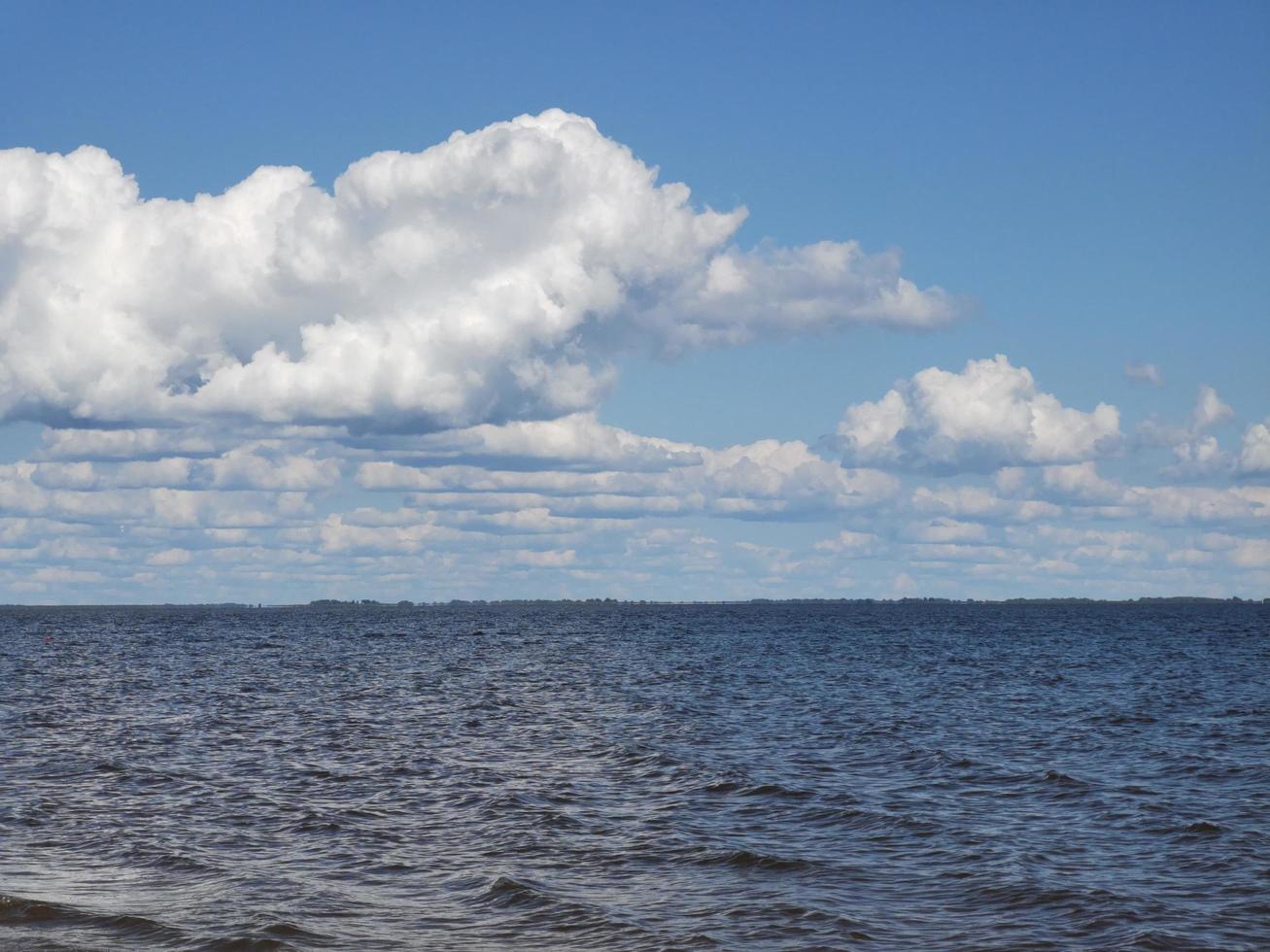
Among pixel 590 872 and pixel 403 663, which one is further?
pixel 403 663

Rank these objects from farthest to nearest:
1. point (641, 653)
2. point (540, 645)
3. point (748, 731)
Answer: point (540, 645), point (641, 653), point (748, 731)

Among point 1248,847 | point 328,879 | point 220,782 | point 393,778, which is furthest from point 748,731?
point 328,879

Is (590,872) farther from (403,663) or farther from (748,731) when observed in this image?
(403,663)

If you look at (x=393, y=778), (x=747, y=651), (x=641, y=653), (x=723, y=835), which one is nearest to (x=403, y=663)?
(x=641, y=653)

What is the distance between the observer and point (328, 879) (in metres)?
25.7

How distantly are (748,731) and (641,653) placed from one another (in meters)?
64.2

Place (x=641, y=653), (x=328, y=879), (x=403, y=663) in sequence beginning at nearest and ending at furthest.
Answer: (x=328, y=879), (x=403, y=663), (x=641, y=653)

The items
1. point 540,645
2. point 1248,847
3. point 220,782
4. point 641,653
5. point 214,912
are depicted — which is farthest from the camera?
point 540,645

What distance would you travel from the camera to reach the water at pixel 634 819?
22.6 meters

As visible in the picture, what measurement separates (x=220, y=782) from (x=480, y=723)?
16.8 metres

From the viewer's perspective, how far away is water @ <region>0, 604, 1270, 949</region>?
22.6 m

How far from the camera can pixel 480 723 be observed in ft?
174

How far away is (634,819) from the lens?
31984mm

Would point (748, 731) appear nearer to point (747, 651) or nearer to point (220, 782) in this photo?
point (220, 782)
